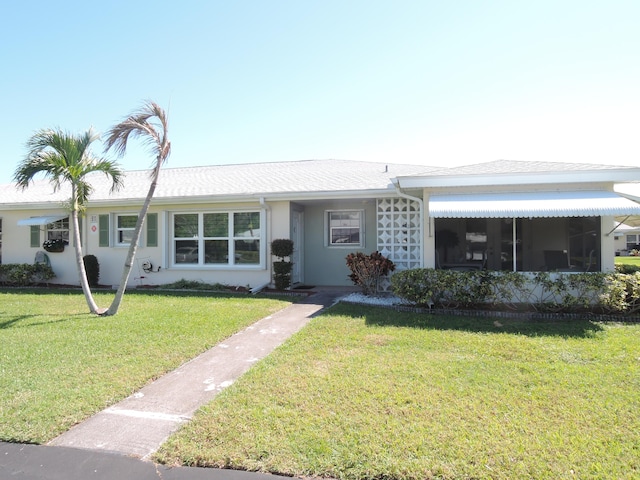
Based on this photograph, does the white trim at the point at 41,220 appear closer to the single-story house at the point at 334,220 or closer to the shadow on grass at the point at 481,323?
the single-story house at the point at 334,220

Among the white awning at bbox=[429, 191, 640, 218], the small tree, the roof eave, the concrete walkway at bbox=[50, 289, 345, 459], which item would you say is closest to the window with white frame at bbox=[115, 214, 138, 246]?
the small tree

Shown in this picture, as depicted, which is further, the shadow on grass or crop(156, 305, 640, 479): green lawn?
the shadow on grass

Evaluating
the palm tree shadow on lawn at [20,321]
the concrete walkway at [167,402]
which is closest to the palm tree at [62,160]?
the palm tree shadow on lawn at [20,321]

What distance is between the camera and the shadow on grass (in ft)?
26.1

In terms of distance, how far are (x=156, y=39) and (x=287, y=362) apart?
36.7ft

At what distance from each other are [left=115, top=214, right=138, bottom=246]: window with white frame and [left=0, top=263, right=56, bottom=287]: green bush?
334cm

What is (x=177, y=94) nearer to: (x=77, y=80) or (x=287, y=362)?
(x=77, y=80)

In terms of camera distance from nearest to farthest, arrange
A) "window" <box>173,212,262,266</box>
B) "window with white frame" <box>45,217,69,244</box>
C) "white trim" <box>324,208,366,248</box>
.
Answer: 1. "window" <box>173,212,262,266</box>
2. "white trim" <box>324,208,366,248</box>
3. "window with white frame" <box>45,217,69,244</box>

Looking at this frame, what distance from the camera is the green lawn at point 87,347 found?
461cm

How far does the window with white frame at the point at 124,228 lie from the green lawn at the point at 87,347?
3.76 m

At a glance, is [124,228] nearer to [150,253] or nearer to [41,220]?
[150,253]

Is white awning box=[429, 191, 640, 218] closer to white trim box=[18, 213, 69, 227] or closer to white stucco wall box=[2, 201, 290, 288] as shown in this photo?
white stucco wall box=[2, 201, 290, 288]

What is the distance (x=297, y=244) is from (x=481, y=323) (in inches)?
319

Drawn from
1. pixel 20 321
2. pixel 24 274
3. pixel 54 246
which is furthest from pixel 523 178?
pixel 24 274
